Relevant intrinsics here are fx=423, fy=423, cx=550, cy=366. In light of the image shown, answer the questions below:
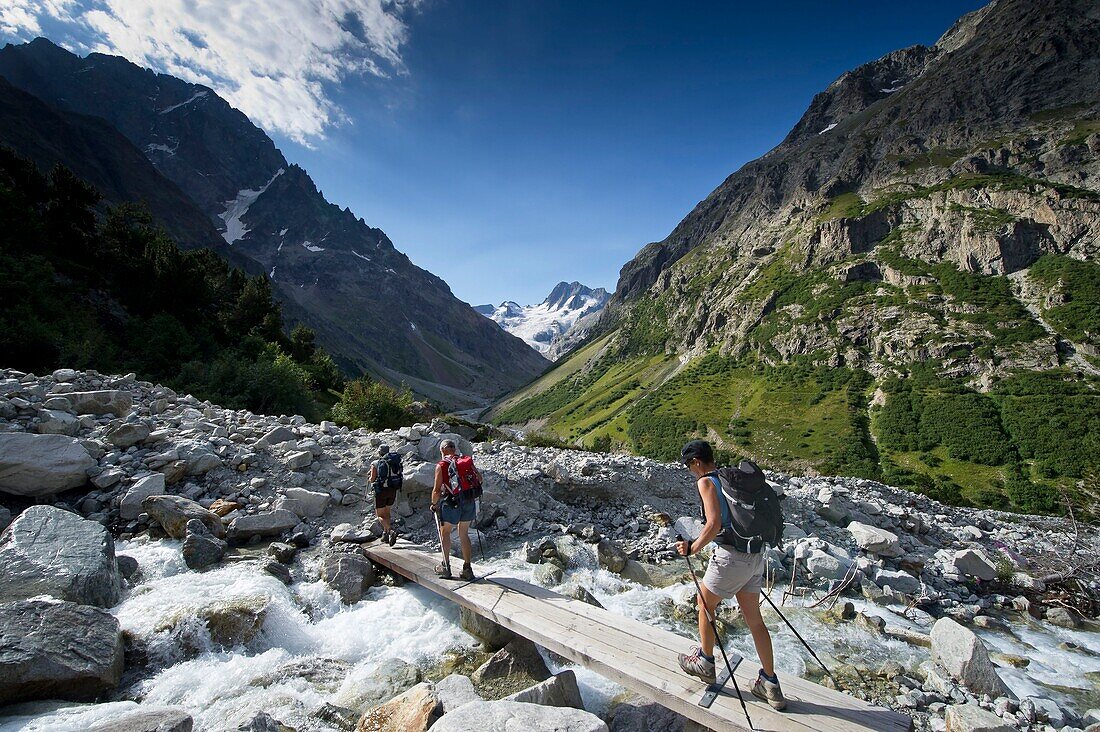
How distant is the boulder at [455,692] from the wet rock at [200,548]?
6739mm

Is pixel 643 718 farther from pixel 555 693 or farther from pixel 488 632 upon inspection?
pixel 488 632

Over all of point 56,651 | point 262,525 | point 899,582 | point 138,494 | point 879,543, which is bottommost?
point 899,582

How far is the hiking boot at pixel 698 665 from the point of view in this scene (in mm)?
6266

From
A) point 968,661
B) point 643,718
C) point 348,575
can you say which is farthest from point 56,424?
point 968,661

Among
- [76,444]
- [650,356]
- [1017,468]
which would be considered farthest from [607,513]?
[650,356]

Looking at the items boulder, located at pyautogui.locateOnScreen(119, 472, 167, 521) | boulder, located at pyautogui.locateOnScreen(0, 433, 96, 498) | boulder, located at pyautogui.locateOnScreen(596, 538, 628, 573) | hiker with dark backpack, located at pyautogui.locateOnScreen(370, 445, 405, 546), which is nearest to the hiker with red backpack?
hiker with dark backpack, located at pyautogui.locateOnScreen(370, 445, 405, 546)

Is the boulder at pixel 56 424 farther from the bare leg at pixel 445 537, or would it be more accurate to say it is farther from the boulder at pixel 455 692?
the boulder at pixel 455 692

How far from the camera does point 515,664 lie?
7762mm

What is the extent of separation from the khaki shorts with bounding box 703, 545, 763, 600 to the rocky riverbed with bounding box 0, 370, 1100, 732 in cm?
243

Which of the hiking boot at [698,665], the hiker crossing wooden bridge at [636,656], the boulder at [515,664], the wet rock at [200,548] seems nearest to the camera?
the hiker crossing wooden bridge at [636,656]

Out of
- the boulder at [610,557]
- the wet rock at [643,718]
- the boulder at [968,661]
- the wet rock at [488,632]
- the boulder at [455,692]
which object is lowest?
the boulder at [968,661]

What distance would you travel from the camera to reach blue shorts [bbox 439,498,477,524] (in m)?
9.95

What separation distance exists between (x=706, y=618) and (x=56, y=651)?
30.3 feet

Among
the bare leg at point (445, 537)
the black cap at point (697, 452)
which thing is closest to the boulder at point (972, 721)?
the black cap at point (697, 452)
